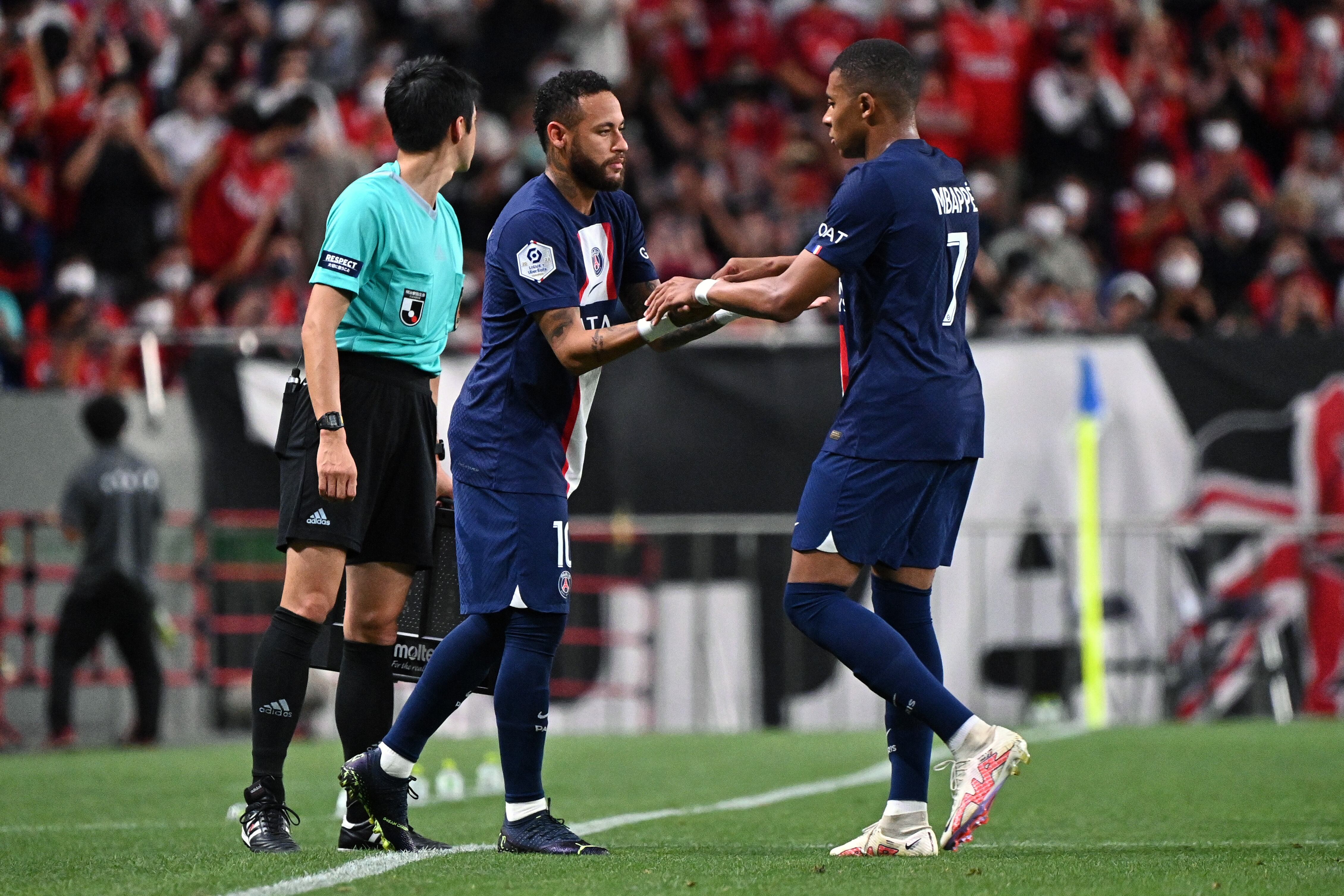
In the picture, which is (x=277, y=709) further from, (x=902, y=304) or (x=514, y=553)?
(x=902, y=304)

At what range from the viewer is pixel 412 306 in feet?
19.2

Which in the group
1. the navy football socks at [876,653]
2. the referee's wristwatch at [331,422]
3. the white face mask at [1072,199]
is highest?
the white face mask at [1072,199]

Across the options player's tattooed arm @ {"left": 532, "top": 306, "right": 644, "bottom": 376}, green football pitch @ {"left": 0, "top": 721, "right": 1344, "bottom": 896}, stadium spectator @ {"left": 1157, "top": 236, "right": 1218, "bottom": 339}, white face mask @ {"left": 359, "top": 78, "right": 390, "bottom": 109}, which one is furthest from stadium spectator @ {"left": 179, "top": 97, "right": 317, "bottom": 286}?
player's tattooed arm @ {"left": 532, "top": 306, "right": 644, "bottom": 376}

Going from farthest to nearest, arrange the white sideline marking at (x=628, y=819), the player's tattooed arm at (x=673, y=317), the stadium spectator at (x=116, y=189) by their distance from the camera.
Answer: the stadium spectator at (x=116, y=189) < the player's tattooed arm at (x=673, y=317) < the white sideline marking at (x=628, y=819)

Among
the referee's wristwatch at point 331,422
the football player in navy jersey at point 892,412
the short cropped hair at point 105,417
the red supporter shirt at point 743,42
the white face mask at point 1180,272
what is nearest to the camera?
the football player in navy jersey at point 892,412

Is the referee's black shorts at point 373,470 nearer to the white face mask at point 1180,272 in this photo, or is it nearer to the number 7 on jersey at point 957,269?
the number 7 on jersey at point 957,269

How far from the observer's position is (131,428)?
41.9 ft

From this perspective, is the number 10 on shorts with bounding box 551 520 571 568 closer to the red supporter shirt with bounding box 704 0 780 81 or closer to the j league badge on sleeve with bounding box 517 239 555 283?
the j league badge on sleeve with bounding box 517 239 555 283

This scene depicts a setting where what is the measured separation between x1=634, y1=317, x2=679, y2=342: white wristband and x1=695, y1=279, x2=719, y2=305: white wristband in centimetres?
11

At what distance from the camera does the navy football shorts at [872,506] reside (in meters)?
5.37

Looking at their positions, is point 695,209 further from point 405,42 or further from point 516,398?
point 516,398

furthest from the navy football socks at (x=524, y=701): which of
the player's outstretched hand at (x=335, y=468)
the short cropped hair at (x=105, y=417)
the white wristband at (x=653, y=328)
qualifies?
the short cropped hair at (x=105, y=417)

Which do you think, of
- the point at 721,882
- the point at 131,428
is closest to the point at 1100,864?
the point at 721,882

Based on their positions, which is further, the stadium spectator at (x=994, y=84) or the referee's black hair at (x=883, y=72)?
the stadium spectator at (x=994, y=84)
